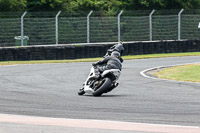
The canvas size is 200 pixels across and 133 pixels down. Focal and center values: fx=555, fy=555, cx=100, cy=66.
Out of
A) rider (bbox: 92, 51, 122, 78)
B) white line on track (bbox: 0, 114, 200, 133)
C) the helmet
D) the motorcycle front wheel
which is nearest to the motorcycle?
the motorcycle front wheel

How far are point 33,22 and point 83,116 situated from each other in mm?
18639

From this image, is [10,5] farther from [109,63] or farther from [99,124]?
[99,124]

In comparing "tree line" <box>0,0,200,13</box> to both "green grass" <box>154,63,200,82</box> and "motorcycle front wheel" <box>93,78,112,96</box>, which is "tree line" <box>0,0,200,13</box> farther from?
"motorcycle front wheel" <box>93,78,112,96</box>

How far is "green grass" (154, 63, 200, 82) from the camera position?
17.4 metres

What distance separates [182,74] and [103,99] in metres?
7.14

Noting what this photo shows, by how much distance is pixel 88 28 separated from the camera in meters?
28.9

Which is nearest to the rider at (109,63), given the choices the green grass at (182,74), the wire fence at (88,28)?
the green grass at (182,74)

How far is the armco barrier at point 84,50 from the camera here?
25594 millimetres

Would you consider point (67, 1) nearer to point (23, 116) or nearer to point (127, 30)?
point (127, 30)

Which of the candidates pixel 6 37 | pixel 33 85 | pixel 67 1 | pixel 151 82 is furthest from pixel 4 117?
pixel 67 1

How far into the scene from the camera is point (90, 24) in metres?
29.2

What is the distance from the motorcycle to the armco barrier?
13.1 m

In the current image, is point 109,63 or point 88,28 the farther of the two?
point 88,28

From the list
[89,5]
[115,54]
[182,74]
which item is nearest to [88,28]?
[89,5]
